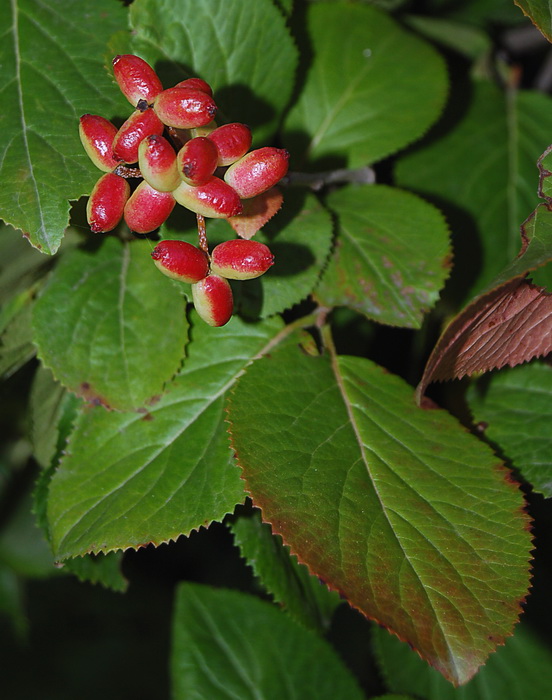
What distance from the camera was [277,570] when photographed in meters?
0.94

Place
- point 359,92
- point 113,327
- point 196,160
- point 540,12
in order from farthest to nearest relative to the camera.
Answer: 1. point 359,92
2. point 113,327
3. point 540,12
4. point 196,160

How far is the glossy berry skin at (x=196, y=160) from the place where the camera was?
62cm

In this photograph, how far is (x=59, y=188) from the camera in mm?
731

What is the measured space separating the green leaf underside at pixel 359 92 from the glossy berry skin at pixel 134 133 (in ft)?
1.22

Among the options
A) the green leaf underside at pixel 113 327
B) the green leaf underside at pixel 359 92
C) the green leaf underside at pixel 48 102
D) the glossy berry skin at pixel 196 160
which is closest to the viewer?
the glossy berry skin at pixel 196 160

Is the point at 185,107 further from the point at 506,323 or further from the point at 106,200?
the point at 506,323

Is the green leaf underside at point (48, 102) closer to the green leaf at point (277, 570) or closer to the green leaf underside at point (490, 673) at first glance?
the green leaf at point (277, 570)

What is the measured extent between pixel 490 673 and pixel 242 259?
90 cm

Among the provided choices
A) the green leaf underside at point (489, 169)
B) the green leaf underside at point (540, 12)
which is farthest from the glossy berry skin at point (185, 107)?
the green leaf underside at point (489, 169)

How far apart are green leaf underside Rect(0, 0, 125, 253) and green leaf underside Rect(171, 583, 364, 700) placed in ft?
2.24

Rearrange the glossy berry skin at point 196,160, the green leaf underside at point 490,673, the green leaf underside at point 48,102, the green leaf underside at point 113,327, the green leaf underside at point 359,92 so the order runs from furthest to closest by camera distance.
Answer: the green leaf underside at point 490,673, the green leaf underside at point 359,92, the green leaf underside at point 113,327, the green leaf underside at point 48,102, the glossy berry skin at point 196,160

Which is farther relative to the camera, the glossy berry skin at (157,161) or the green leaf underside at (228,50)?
the green leaf underside at (228,50)

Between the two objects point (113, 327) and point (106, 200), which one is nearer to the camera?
point (106, 200)

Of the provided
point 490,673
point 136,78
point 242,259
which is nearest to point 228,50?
point 136,78
